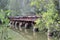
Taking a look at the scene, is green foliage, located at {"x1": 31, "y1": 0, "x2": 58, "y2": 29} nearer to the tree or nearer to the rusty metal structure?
the tree

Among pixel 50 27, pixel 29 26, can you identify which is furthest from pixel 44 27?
pixel 29 26

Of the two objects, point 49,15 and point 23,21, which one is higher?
point 49,15

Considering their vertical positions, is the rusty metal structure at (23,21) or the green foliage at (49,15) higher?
the green foliage at (49,15)

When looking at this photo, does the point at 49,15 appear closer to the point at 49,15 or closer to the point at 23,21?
the point at 49,15

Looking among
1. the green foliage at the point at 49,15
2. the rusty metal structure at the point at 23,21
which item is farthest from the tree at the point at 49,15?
the rusty metal structure at the point at 23,21

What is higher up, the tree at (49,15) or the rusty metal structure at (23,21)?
the tree at (49,15)

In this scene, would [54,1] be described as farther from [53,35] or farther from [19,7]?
[19,7]

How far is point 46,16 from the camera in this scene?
581 inches

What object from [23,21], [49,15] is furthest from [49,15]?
[23,21]

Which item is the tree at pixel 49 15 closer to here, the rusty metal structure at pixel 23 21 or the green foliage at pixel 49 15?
the green foliage at pixel 49 15

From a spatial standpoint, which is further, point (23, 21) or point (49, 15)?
point (23, 21)

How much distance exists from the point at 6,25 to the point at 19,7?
26.8 meters

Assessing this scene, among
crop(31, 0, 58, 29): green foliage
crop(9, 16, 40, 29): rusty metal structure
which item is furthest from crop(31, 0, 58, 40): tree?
crop(9, 16, 40, 29): rusty metal structure

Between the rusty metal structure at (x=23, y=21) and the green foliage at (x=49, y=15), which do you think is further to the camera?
the rusty metal structure at (x=23, y=21)
